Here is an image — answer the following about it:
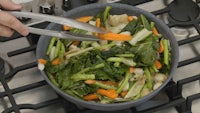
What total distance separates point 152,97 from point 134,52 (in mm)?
107

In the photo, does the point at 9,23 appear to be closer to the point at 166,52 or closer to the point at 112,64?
the point at 112,64

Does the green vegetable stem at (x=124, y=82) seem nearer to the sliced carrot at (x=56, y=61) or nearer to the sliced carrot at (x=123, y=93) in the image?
the sliced carrot at (x=123, y=93)

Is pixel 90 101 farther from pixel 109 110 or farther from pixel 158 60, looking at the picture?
pixel 158 60

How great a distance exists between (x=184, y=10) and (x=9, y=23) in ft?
1.56

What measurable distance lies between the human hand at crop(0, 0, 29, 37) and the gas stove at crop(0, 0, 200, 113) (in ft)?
0.39

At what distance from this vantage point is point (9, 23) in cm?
85

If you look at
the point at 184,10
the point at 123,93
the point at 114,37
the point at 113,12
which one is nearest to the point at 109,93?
the point at 123,93

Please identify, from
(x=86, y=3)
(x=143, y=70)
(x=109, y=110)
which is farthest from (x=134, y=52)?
(x=86, y=3)

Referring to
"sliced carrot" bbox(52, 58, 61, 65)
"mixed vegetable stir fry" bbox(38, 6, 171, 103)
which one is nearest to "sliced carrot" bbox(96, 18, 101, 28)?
"mixed vegetable stir fry" bbox(38, 6, 171, 103)

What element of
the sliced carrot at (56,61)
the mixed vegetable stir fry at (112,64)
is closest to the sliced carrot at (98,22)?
the mixed vegetable stir fry at (112,64)

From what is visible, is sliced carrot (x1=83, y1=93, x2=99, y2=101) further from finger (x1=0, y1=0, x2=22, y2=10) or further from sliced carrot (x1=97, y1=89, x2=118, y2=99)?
finger (x1=0, y1=0, x2=22, y2=10)

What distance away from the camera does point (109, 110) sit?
34.2 inches

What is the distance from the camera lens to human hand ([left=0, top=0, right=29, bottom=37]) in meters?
0.83

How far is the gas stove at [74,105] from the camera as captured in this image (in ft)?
2.99
